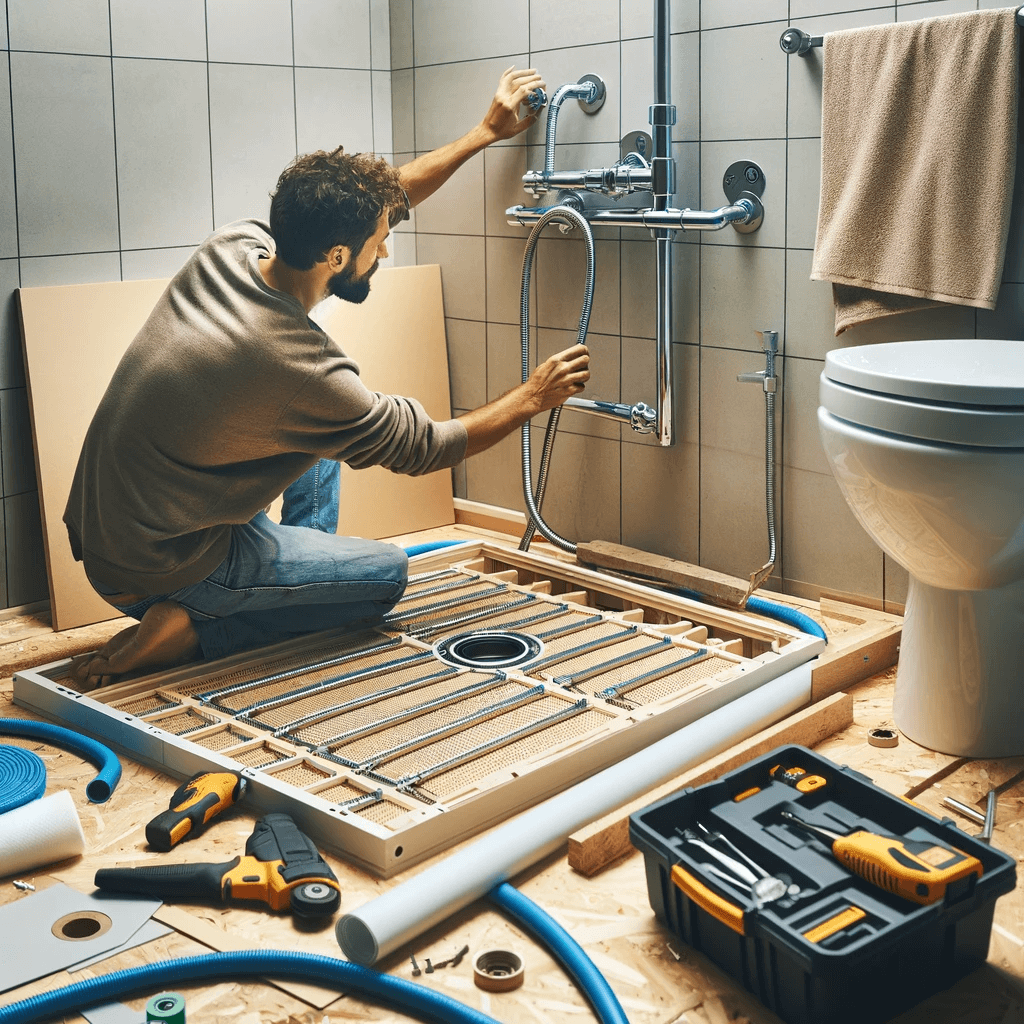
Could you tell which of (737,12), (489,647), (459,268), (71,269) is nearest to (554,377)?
(489,647)

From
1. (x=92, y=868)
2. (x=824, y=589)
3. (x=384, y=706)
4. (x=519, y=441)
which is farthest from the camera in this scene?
(x=519, y=441)

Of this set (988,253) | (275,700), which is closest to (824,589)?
(988,253)

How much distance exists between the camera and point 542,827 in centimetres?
163

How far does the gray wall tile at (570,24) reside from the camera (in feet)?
9.04

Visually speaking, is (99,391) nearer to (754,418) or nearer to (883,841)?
(754,418)

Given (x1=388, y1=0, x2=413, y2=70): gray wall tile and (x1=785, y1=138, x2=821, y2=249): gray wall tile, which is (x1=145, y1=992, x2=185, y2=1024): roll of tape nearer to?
(x1=785, y1=138, x2=821, y2=249): gray wall tile

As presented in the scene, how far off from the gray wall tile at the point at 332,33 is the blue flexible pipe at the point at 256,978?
2356mm

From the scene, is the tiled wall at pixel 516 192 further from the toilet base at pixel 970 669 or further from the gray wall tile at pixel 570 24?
the toilet base at pixel 970 669

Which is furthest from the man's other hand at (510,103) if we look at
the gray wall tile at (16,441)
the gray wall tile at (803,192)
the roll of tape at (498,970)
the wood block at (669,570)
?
the roll of tape at (498,970)

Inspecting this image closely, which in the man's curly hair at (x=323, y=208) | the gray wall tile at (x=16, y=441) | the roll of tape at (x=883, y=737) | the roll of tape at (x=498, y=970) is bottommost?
the roll of tape at (x=498, y=970)

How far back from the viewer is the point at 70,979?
4.54ft

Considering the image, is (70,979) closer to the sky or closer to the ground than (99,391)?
closer to the ground

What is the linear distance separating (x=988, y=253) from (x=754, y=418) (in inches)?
26.2

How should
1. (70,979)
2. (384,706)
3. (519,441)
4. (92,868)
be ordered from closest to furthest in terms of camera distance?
(70,979) < (92,868) < (384,706) < (519,441)
